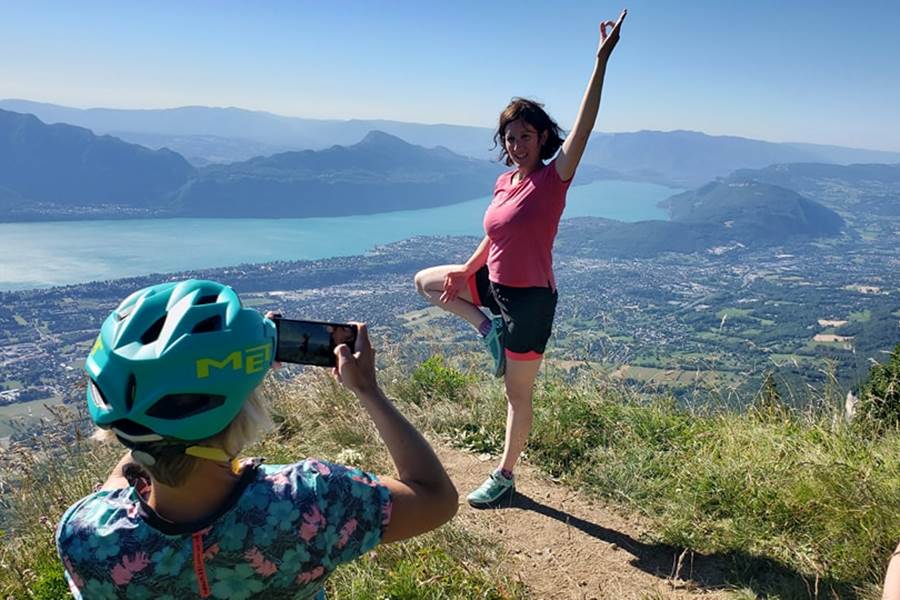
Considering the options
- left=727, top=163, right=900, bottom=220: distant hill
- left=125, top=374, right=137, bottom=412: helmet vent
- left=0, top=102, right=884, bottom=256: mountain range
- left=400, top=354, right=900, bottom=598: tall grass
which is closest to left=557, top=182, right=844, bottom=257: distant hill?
left=0, top=102, right=884, bottom=256: mountain range

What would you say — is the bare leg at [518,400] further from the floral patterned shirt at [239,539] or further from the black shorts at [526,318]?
the floral patterned shirt at [239,539]

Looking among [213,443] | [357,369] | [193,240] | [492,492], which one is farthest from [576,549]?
[193,240]

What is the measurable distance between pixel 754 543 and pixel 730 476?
1.37 feet

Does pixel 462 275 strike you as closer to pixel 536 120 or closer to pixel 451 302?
pixel 451 302

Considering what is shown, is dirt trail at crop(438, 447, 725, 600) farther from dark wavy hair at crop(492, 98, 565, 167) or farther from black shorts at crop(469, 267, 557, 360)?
dark wavy hair at crop(492, 98, 565, 167)

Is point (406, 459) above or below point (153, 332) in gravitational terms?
below

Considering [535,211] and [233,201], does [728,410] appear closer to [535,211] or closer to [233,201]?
[535,211]

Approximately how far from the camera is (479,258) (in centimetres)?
379

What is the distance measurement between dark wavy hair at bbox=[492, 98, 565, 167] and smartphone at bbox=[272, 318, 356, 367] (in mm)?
2237

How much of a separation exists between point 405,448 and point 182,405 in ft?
1.74

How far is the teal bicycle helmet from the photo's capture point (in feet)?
3.69

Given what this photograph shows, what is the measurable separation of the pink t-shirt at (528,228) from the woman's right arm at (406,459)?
1.99m

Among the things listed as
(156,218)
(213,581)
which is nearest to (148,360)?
(213,581)

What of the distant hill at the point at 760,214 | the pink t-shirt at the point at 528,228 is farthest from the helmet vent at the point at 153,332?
the distant hill at the point at 760,214
